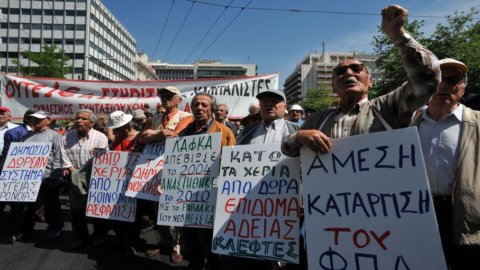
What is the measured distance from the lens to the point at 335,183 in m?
1.97

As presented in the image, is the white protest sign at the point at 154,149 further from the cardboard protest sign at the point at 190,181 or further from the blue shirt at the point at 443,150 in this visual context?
the blue shirt at the point at 443,150

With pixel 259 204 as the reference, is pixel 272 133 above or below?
above

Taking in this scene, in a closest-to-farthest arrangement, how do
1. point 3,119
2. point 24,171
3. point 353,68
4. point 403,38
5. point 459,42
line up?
point 403,38 < point 353,68 < point 24,171 < point 3,119 < point 459,42

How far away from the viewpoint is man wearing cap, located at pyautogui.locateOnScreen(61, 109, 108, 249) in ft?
15.6

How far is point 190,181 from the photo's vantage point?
3.33m

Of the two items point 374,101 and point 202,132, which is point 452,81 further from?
point 202,132

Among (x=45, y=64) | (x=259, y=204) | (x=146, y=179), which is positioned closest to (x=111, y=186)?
(x=146, y=179)

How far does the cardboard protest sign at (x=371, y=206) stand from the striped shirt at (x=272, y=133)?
1.07 metres

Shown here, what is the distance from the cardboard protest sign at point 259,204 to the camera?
2.42 m

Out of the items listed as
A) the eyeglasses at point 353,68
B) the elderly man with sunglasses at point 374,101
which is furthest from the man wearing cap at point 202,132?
the eyeglasses at point 353,68

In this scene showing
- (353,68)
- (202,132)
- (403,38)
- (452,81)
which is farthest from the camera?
(202,132)

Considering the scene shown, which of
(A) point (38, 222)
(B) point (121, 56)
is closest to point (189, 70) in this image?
(B) point (121, 56)

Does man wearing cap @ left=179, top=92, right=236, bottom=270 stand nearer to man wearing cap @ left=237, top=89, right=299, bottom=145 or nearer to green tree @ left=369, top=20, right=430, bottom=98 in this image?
man wearing cap @ left=237, top=89, right=299, bottom=145

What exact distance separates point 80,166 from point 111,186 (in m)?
0.85
